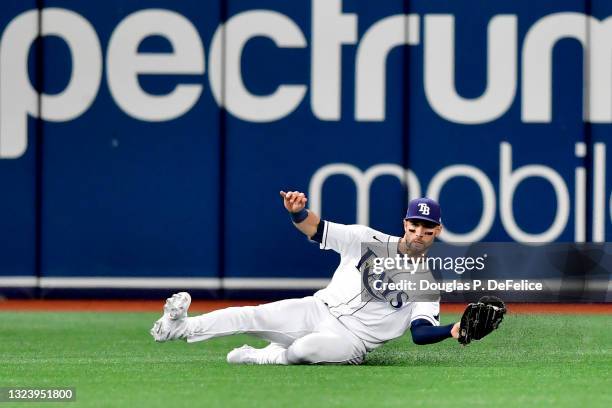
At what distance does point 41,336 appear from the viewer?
39.6 feet

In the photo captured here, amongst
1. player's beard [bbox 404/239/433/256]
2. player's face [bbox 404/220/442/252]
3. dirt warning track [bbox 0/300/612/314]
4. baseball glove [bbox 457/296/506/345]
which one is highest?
player's face [bbox 404/220/442/252]

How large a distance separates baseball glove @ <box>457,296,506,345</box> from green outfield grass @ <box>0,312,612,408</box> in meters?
0.28

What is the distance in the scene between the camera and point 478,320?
27.8ft

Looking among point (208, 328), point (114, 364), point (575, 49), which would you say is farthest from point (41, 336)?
point (575, 49)

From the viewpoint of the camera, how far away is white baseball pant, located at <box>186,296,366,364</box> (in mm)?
9102

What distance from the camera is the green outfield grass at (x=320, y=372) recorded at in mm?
7605

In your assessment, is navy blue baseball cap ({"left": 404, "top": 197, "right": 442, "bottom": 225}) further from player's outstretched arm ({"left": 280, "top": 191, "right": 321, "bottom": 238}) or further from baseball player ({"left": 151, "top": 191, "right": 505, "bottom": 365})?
player's outstretched arm ({"left": 280, "top": 191, "right": 321, "bottom": 238})

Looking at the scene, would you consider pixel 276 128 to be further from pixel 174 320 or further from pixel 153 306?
pixel 174 320

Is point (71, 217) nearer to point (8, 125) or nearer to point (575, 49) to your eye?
point (8, 125)

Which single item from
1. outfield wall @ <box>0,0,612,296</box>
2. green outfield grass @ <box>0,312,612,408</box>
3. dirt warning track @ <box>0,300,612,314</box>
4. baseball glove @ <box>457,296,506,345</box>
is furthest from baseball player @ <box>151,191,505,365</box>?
outfield wall @ <box>0,0,612,296</box>

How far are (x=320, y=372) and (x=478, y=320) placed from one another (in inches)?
41.4

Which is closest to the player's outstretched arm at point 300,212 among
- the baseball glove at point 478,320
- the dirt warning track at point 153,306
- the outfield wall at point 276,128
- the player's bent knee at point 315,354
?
the player's bent knee at point 315,354

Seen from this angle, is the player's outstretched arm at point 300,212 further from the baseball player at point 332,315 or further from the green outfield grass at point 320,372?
the green outfield grass at point 320,372

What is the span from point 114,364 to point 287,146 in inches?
A: 267
